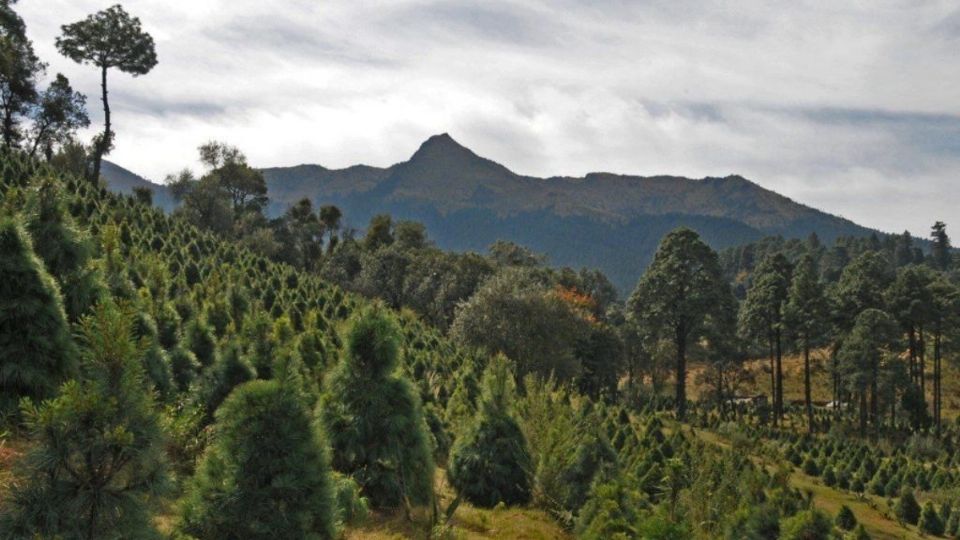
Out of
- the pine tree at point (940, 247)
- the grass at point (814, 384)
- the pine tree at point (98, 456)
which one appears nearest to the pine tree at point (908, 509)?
the pine tree at point (98, 456)

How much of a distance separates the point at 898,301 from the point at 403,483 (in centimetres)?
5125

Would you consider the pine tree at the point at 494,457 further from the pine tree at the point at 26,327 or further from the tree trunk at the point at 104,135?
the tree trunk at the point at 104,135

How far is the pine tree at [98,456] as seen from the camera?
4.92 metres

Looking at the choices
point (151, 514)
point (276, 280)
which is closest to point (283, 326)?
point (151, 514)

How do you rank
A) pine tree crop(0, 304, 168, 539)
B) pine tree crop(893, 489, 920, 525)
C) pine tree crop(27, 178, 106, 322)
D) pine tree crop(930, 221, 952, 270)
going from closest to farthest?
pine tree crop(0, 304, 168, 539) < pine tree crop(27, 178, 106, 322) < pine tree crop(893, 489, 920, 525) < pine tree crop(930, 221, 952, 270)

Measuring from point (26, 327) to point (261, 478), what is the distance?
5.91 meters

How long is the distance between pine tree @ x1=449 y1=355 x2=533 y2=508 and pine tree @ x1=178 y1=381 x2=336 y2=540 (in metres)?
8.79

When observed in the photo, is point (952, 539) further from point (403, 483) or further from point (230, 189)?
point (230, 189)

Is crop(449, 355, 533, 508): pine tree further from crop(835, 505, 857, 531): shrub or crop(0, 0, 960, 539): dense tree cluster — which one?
crop(835, 505, 857, 531): shrub

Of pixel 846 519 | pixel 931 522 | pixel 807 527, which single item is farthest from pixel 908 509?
pixel 807 527

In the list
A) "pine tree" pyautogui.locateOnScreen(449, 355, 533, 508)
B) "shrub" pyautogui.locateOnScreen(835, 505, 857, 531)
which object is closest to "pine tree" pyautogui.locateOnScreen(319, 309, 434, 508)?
"pine tree" pyautogui.locateOnScreen(449, 355, 533, 508)

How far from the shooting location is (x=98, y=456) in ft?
16.5

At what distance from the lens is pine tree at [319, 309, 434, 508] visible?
12.2 m

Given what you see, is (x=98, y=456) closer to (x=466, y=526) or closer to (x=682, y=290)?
(x=466, y=526)
